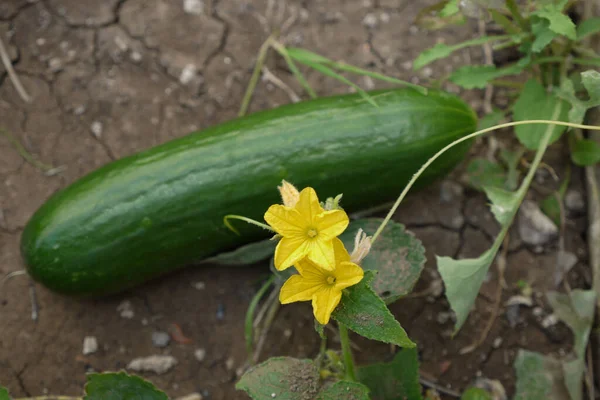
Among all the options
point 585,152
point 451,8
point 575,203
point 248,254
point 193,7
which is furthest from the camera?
point 193,7

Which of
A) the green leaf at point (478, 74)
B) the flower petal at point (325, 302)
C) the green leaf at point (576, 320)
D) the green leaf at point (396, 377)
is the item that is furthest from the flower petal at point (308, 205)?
the green leaf at point (576, 320)

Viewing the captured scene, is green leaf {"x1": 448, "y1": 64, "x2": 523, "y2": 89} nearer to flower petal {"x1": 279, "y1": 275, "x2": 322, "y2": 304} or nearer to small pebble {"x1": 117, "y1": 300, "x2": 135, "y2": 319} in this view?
flower petal {"x1": 279, "y1": 275, "x2": 322, "y2": 304}

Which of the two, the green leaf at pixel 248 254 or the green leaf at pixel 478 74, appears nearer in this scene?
the green leaf at pixel 478 74

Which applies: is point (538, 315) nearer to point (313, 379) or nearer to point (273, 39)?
point (313, 379)

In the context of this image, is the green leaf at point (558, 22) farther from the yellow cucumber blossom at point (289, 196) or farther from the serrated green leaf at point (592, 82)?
the yellow cucumber blossom at point (289, 196)

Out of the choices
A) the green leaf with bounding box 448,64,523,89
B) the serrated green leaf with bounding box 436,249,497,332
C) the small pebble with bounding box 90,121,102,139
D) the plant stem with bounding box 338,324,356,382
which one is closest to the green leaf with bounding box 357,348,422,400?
the plant stem with bounding box 338,324,356,382

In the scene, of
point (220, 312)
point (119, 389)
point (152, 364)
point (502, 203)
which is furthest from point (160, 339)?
point (502, 203)

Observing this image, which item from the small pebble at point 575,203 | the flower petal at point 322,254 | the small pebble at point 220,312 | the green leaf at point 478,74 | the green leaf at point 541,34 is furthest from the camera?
the small pebble at point 575,203

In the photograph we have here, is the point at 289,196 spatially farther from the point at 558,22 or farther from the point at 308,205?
the point at 558,22
